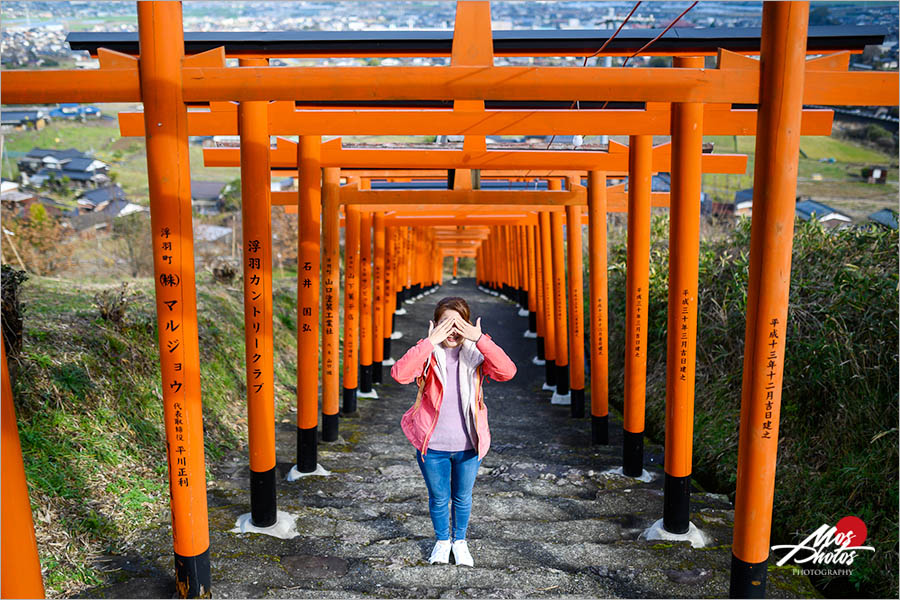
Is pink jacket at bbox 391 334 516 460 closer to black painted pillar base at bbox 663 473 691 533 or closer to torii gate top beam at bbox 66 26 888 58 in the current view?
black painted pillar base at bbox 663 473 691 533

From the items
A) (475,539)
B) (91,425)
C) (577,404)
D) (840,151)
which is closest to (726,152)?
(577,404)

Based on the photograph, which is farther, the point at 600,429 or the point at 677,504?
the point at 600,429

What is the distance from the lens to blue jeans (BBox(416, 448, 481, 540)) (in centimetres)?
367

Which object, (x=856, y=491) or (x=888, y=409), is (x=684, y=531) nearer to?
(x=856, y=491)

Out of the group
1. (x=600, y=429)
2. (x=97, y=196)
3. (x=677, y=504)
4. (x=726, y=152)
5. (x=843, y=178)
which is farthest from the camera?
(x=97, y=196)

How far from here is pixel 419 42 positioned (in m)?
4.58

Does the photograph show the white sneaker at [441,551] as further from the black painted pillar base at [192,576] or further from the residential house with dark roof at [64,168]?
the residential house with dark roof at [64,168]

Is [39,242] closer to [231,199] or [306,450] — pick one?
[306,450]

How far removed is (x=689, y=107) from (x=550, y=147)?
286 cm

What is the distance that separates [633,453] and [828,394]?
5.35 feet

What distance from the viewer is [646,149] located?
217 inches

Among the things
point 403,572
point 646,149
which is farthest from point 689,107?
point 403,572

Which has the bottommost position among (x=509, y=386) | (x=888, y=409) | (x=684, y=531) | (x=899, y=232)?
(x=509, y=386)

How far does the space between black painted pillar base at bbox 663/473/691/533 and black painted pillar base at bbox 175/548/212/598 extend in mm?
2819
